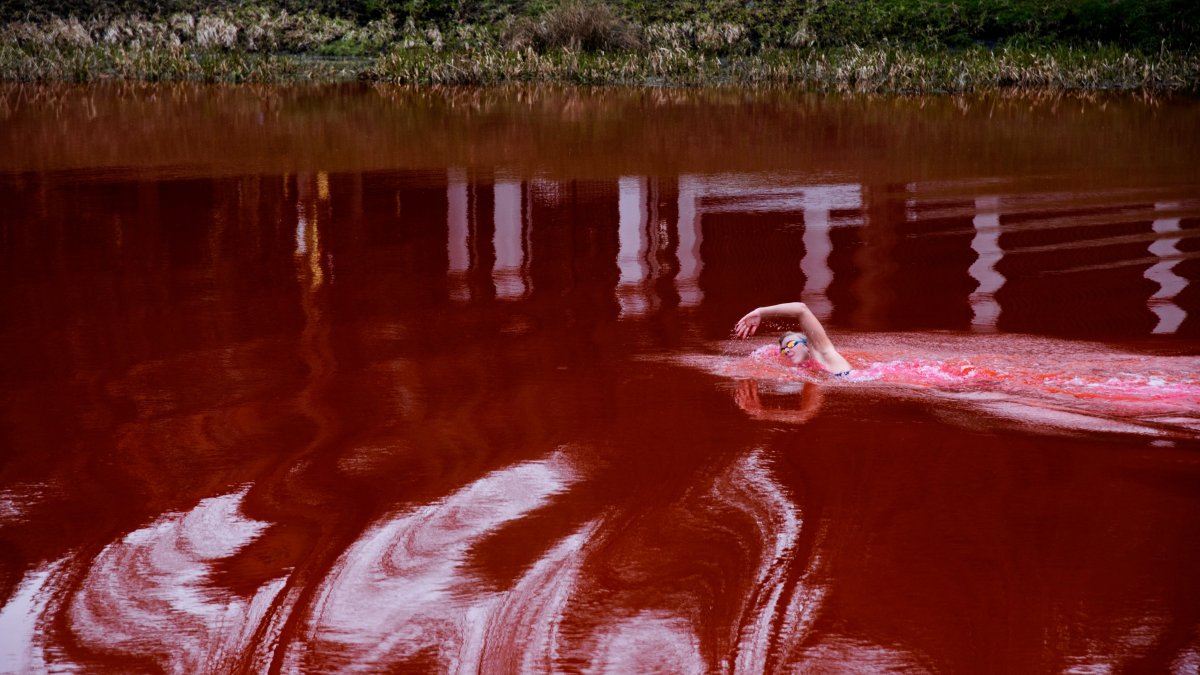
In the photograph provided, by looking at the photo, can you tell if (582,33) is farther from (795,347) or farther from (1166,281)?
(795,347)

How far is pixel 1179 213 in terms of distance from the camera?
15250 millimetres

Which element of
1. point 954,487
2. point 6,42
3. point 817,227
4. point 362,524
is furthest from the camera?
point 6,42

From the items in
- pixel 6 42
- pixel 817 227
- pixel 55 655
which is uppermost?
pixel 6 42

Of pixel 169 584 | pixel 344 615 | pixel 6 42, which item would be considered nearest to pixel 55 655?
pixel 169 584

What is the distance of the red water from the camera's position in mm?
5438

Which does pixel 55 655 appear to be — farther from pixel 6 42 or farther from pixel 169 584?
pixel 6 42

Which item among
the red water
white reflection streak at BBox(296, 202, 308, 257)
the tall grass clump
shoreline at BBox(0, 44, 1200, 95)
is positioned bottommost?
the red water

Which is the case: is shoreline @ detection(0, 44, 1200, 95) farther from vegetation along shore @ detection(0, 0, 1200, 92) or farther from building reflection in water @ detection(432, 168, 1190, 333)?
building reflection in water @ detection(432, 168, 1190, 333)

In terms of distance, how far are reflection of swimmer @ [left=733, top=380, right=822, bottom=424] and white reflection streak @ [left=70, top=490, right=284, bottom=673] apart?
3.29 metres

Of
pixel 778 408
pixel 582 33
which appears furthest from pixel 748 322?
pixel 582 33

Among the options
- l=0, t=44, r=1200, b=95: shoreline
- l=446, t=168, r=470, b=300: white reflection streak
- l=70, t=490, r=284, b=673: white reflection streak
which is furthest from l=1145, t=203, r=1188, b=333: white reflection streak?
l=0, t=44, r=1200, b=95: shoreline

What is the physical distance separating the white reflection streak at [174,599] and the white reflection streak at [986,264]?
635cm

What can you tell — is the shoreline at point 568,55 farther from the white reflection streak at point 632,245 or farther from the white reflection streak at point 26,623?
the white reflection streak at point 26,623

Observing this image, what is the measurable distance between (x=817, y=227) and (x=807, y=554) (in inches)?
354
